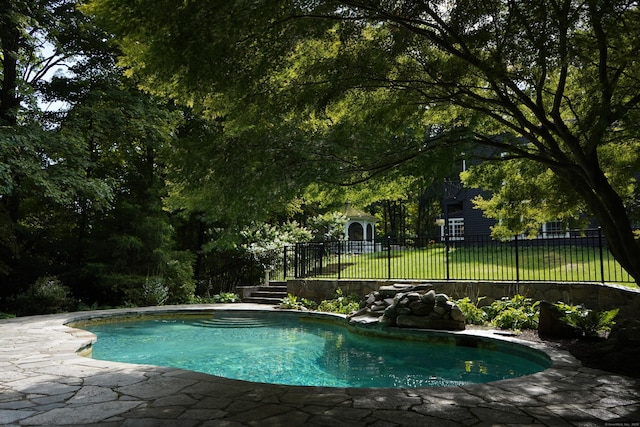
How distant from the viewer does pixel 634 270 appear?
535cm

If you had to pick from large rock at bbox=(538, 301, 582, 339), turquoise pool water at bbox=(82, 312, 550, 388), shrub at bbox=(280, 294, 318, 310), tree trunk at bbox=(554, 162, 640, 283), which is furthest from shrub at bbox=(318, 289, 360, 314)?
tree trunk at bbox=(554, 162, 640, 283)

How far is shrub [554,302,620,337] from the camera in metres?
6.91

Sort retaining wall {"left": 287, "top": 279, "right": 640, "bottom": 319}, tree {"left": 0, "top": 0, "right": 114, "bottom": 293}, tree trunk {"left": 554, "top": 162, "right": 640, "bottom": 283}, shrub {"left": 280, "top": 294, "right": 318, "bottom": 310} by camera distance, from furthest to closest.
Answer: shrub {"left": 280, "top": 294, "right": 318, "bottom": 310} → tree {"left": 0, "top": 0, "right": 114, "bottom": 293} → retaining wall {"left": 287, "top": 279, "right": 640, "bottom": 319} → tree trunk {"left": 554, "top": 162, "right": 640, "bottom": 283}

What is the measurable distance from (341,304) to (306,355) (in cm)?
430

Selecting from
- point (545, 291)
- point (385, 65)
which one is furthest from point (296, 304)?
point (385, 65)

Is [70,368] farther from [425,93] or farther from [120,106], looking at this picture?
[120,106]

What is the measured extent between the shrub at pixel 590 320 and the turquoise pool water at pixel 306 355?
122 cm

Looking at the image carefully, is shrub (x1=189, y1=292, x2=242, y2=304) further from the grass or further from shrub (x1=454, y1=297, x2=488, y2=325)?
shrub (x1=454, y1=297, x2=488, y2=325)

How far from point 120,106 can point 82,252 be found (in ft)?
17.2

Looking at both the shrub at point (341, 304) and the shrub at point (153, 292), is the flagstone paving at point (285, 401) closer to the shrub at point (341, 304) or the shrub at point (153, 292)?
the shrub at point (341, 304)

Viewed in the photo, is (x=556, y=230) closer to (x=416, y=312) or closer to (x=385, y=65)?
(x=416, y=312)

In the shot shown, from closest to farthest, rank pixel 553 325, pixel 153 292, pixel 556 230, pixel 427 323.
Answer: pixel 553 325 < pixel 427 323 < pixel 556 230 < pixel 153 292

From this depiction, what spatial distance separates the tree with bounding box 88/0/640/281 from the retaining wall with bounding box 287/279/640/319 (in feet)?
10.7

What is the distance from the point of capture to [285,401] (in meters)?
3.80
